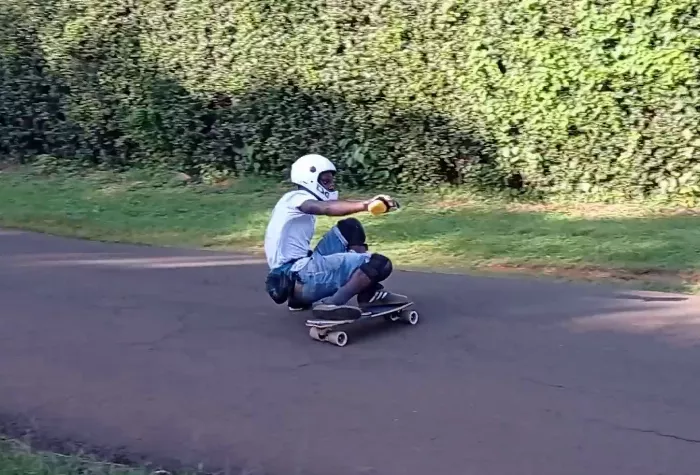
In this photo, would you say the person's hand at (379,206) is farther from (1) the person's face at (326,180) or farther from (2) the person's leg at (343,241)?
(2) the person's leg at (343,241)

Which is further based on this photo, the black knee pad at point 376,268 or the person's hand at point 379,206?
the black knee pad at point 376,268

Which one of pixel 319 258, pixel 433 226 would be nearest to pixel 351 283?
pixel 319 258

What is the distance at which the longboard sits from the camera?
7.41 meters

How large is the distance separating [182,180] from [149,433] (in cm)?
999

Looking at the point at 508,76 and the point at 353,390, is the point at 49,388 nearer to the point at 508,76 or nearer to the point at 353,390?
the point at 353,390

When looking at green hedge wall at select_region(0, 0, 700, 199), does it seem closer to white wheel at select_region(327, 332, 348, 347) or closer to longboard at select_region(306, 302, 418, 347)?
longboard at select_region(306, 302, 418, 347)

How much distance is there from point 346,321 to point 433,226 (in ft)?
14.8

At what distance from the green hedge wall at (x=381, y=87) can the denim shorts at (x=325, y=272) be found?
5.64 metres

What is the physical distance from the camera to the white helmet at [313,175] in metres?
7.51

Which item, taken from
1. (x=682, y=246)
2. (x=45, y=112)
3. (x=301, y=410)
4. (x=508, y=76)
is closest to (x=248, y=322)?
(x=301, y=410)

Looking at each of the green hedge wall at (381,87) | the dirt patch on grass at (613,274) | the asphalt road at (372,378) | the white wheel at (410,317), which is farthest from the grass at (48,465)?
the green hedge wall at (381,87)

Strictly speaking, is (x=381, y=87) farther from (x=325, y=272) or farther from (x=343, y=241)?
(x=325, y=272)

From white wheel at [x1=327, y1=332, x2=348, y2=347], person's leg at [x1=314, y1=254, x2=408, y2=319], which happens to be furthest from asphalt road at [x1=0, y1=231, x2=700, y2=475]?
person's leg at [x1=314, y1=254, x2=408, y2=319]

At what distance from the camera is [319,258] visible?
7.73m
